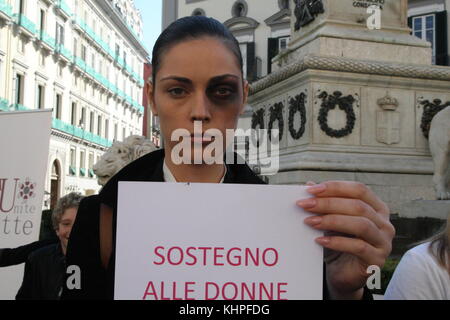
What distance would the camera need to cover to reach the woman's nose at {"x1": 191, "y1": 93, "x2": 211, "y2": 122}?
1.15 m

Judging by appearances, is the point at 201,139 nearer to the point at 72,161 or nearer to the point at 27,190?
the point at 27,190

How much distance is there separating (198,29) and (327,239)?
0.52 m

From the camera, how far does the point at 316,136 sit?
6.02m

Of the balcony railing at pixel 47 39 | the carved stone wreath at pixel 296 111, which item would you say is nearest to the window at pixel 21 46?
the balcony railing at pixel 47 39

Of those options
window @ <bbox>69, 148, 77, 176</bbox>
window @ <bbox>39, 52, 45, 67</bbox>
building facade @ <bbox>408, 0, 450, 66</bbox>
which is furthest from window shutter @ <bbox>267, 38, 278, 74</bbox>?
window @ <bbox>69, 148, 77, 176</bbox>

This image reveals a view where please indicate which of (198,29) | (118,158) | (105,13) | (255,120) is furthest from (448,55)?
(105,13)

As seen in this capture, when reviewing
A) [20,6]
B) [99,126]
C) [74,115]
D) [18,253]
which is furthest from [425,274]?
[99,126]

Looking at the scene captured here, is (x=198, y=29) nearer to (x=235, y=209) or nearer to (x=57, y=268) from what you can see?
(x=235, y=209)

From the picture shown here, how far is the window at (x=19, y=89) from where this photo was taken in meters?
32.3

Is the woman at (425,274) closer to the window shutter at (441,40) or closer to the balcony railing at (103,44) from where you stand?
the window shutter at (441,40)

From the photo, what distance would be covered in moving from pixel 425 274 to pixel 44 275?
→ 80.8 inches

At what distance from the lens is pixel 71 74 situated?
1649 inches

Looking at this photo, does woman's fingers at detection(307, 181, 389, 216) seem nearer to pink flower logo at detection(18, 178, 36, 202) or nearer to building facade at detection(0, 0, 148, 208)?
pink flower logo at detection(18, 178, 36, 202)

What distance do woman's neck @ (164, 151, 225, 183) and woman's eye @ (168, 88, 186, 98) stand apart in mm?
147
